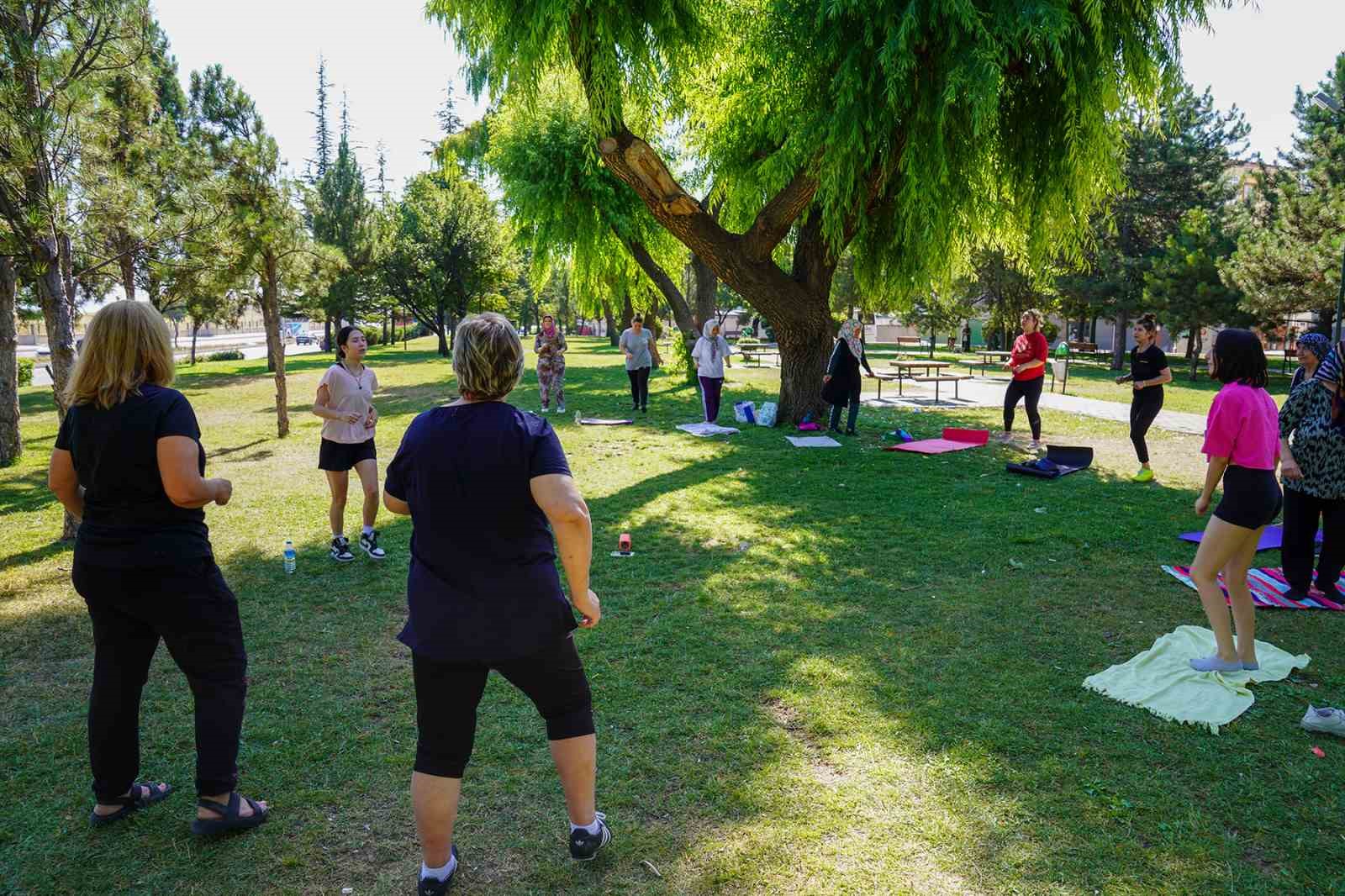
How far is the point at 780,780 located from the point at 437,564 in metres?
1.84

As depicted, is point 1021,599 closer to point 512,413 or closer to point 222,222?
point 512,413

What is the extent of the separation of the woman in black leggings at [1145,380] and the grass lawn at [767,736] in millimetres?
2185

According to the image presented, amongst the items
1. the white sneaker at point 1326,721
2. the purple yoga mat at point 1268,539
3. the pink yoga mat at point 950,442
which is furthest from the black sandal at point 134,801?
the pink yoga mat at point 950,442

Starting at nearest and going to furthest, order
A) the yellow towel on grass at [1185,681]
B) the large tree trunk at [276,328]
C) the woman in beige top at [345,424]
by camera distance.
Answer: the yellow towel on grass at [1185,681]
the woman in beige top at [345,424]
the large tree trunk at [276,328]

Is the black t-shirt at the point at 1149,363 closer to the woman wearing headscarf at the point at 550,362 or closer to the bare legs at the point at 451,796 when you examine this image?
the bare legs at the point at 451,796

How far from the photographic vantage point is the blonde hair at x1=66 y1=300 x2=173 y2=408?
305 cm

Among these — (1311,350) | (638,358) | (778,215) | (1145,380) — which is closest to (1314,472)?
(1311,350)

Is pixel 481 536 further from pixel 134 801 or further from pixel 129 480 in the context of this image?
pixel 134 801

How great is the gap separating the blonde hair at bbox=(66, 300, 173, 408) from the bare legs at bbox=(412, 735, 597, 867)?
5.98 feet

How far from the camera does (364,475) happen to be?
6586 millimetres

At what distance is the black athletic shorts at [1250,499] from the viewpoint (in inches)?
164

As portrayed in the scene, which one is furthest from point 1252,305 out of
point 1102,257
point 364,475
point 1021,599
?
point 364,475

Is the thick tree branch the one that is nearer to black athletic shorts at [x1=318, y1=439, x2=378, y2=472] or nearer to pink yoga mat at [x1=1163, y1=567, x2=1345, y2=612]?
pink yoga mat at [x1=1163, y1=567, x2=1345, y2=612]

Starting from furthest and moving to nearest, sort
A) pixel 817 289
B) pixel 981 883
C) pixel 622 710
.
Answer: pixel 817 289, pixel 622 710, pixel 981 883
